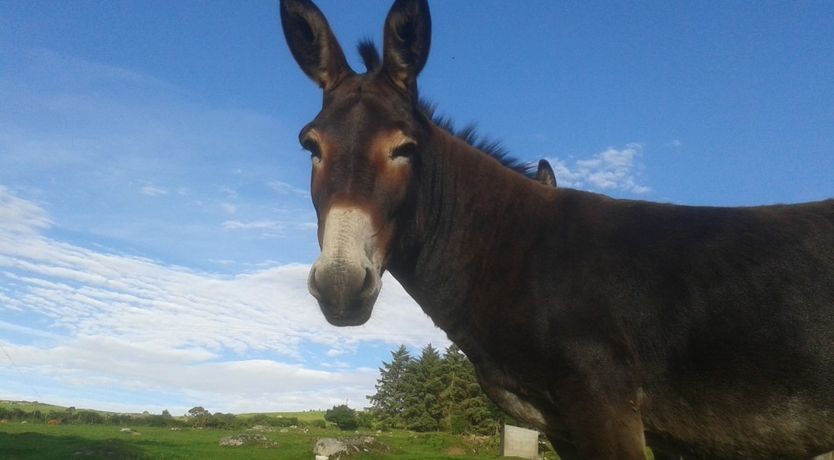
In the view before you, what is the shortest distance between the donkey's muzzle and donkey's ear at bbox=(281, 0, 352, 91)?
2.11m

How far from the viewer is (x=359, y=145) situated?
443 centimetres

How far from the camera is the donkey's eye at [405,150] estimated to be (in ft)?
14.9

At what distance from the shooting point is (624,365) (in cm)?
404

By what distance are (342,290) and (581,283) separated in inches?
68.5

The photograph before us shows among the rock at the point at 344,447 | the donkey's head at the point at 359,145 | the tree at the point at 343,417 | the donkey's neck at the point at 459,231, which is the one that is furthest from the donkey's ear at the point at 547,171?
the tree at the point at 343,417

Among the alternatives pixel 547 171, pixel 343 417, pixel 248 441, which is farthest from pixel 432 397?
pixel 547 171

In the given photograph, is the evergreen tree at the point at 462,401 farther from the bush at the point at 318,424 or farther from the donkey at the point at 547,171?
the donkey at the point at 547,171

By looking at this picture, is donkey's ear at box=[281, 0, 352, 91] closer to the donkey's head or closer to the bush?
the donkey's head

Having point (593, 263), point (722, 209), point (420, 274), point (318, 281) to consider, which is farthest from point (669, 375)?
point (318, 281)

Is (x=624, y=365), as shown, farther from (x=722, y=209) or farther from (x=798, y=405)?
(x=722, y=209)

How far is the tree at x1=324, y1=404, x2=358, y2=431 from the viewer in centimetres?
12675

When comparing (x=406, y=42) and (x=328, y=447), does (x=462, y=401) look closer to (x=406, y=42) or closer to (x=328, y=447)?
(x=328, y=447)

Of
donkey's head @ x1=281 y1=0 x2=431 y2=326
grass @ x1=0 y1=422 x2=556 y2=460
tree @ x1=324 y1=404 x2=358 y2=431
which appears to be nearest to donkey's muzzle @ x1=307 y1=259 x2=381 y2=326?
donkey's head @ x1=281 y1=0 x2=431 y2=326

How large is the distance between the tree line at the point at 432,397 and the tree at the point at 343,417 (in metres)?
12.6
